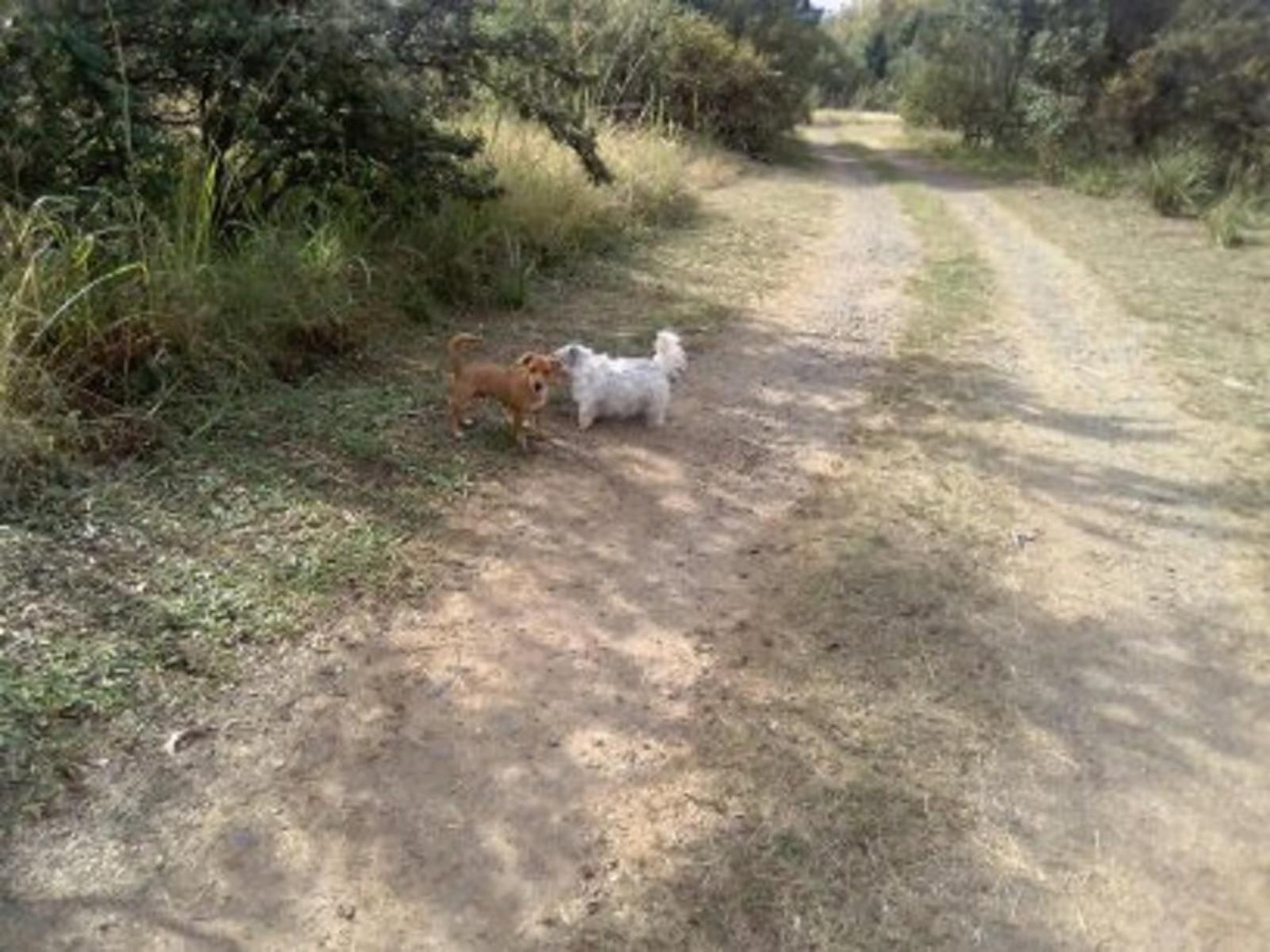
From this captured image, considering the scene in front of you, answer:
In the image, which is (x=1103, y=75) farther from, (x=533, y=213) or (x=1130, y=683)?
(x=1130, y=683)

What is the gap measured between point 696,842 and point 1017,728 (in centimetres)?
101

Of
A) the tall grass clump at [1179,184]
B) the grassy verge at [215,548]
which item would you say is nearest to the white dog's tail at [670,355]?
the grassy verge at [215,548]

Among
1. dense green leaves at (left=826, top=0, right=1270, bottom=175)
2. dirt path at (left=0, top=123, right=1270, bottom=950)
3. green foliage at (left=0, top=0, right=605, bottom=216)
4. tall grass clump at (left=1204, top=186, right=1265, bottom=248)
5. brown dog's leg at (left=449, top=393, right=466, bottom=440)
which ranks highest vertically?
dense green leaves at (left=826, top=0, right=1270, bottom=175)

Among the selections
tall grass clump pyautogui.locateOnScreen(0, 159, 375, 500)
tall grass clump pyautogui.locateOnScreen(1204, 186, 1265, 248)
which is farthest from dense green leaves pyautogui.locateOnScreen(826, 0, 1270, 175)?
tall grass clump pyautogui.locateOnScreen(0, 159, 375, 500)

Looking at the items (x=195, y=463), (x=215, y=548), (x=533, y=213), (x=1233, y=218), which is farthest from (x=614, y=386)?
(x=1233, y=218)

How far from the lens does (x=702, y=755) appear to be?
267cm

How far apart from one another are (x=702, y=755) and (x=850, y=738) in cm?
40

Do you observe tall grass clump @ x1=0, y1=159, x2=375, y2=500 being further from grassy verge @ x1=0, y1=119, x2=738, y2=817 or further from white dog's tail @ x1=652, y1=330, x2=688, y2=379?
white dog's tail @ x1=652, y1=330, x2=688, y2=379

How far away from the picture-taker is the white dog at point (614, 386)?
14.7ft

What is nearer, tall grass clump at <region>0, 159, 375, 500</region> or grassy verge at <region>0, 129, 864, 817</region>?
grassy verge at <region>0, 129, 864, 817</region>

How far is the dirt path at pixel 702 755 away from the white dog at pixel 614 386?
0.79 feet

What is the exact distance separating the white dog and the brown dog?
25cm

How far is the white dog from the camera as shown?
4480 mm

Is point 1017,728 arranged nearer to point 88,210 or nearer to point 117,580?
point 117,580
